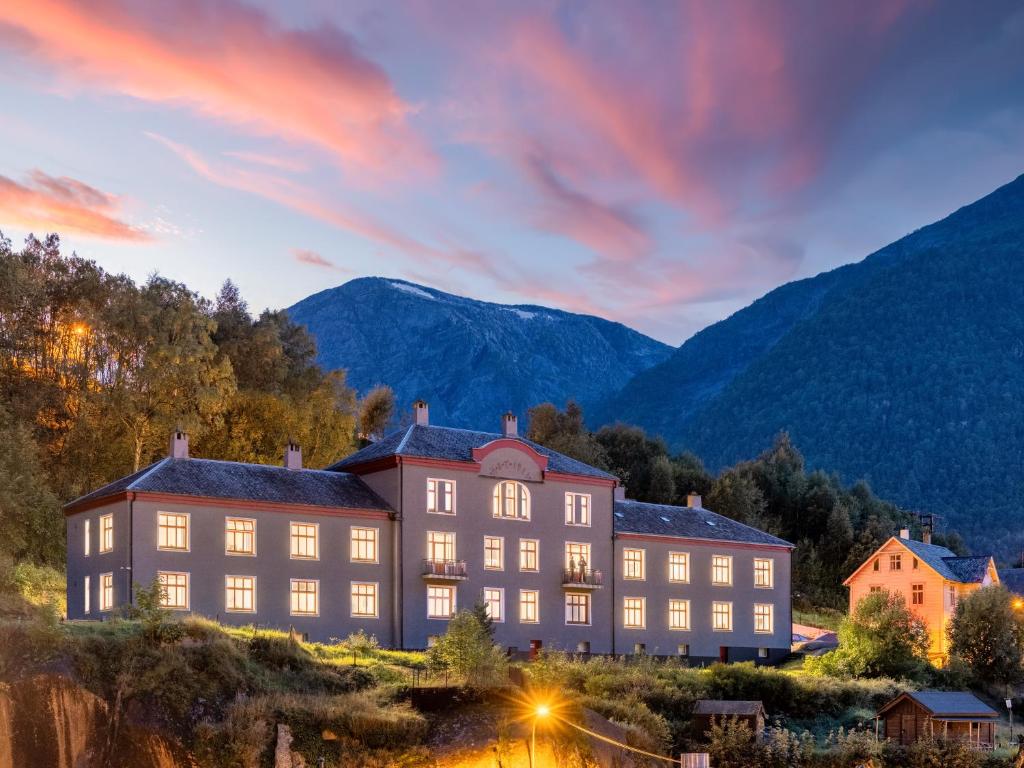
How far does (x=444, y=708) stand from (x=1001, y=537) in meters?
139

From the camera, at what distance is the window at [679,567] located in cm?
7662

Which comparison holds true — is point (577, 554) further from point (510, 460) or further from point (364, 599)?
point (364, 599)

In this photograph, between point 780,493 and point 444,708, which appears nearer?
point 444,708

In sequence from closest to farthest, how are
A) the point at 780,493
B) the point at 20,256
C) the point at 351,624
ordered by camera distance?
the point at 351,624 → the point at 20,256 → the point at 780,493

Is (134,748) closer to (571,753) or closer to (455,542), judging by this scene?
(571,753)

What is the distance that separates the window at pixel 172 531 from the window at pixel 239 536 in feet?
6.47

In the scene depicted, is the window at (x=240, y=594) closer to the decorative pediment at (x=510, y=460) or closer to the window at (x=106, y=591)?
the window at (x=106, y=591)

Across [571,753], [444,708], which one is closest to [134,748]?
[444,708]

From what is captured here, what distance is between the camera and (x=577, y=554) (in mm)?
72625

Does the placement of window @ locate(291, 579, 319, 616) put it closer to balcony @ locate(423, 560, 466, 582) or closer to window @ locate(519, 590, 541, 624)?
balcony @ locate(423, 560, 466, 582)

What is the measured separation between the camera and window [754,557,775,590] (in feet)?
262

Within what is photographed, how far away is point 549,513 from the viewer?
7169 cm

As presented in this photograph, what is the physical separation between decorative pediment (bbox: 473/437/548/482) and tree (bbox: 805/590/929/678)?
64.0 feet

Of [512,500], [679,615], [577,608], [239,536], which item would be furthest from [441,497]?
[679,615]
